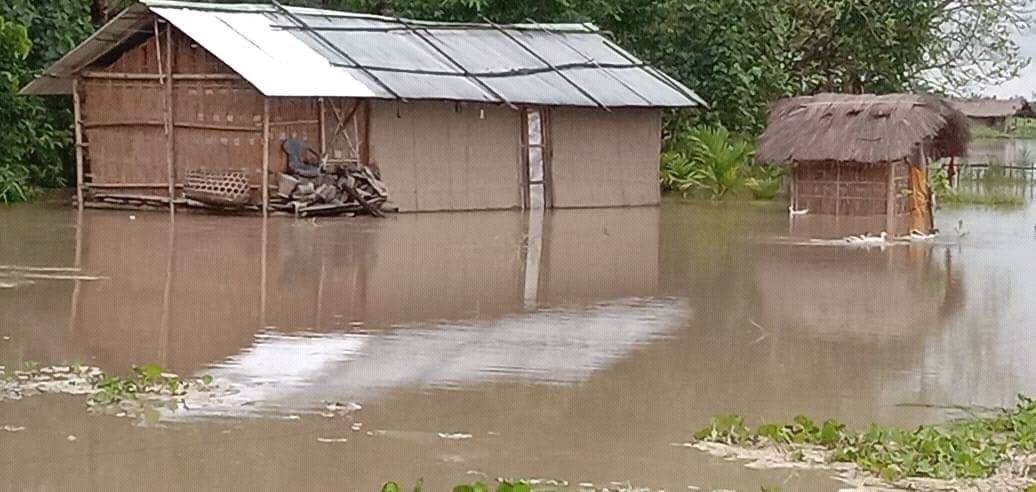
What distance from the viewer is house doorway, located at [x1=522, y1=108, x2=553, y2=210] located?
78.9 feet

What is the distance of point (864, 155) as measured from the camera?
21.5 meters

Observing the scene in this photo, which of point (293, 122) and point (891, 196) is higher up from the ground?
point (293, 122)

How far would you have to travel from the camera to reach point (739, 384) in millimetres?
8945

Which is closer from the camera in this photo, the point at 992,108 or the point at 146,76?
the point at 146,76

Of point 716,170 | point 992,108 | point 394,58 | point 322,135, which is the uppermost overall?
point 992,108

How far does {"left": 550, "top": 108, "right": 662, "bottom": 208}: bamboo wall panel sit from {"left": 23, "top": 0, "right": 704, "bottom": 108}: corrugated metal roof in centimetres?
50

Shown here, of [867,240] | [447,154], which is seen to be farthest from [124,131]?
[867,240]

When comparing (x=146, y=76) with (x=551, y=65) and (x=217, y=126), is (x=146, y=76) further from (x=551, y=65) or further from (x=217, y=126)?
(x=551, y=65)

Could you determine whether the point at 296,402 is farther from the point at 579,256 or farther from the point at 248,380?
the point at 579,256

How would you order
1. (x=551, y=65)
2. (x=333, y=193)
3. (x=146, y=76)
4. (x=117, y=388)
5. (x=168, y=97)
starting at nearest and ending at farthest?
1. (x=117, y=388)
2. (x=333, y=193)
3. (x=168, y=97)
4. (x=146, y=76)
5. (x=551, y=65)

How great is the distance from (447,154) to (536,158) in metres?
1.79

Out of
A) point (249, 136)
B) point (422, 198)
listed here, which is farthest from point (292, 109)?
point (422, 198)

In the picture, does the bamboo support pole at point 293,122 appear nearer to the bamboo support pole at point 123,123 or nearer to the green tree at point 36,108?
the bamboo support pole at point 123,123

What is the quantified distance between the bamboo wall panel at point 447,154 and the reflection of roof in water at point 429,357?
10616 millimetres
